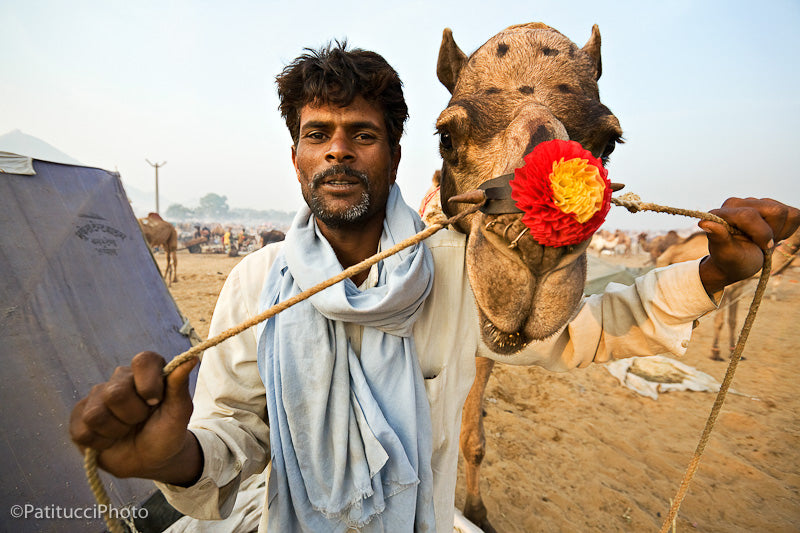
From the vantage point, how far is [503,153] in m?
1.31

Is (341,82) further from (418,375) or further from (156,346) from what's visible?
(156,346)

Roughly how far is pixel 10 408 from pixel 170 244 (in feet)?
49.1

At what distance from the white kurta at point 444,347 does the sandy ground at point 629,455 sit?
2.52m

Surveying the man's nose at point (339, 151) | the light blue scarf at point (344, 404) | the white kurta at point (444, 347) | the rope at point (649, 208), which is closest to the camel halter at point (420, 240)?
the rope at point (649, 208)

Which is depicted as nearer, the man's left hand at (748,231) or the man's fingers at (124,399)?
the man's fingers at (124,399)

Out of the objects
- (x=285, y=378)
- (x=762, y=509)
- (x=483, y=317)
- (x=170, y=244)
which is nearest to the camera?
(x=483, y=317)

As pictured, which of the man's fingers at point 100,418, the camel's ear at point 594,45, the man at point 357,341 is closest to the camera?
the man's fingers at point 100,418

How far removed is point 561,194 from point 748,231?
2.53ft

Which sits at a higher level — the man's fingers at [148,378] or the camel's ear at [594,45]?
the camel's ear at [594,45]

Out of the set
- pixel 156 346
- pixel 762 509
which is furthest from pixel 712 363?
pixel 156 346

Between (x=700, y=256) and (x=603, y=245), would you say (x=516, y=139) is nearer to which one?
(x=700, y=256)

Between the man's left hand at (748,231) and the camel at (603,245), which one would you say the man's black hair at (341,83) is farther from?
the camel at (603,245)

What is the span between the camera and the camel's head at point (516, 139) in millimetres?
1058

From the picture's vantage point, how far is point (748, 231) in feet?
3.76
